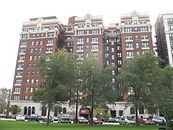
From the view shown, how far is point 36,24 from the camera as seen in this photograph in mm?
109125

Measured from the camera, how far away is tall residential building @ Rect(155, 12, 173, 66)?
300ft

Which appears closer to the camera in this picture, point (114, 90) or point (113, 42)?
point (114, 90)

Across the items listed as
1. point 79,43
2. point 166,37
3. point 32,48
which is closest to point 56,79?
point 79,43

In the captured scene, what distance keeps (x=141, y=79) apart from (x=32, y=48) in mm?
62870

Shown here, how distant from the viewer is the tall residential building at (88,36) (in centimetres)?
9831

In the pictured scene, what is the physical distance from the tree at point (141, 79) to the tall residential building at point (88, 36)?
4234 centimetres

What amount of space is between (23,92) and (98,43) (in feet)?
115

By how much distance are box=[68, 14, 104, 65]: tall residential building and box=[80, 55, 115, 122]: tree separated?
134 ft

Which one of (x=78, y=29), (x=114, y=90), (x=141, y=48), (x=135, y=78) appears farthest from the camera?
(x=78, y=29)

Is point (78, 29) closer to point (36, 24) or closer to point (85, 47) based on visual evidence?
point (85, 47)

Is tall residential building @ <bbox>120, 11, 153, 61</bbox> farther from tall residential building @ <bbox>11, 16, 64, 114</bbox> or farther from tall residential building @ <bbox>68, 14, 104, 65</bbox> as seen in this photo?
tall residential building @ <bbox>11, 16, 64, 114</bbox>

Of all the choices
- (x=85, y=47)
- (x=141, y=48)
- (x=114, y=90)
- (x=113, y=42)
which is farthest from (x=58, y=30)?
(x=114, y=90)

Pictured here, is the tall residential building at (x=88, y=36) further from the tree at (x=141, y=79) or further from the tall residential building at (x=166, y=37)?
the tree at (x=141, y=79)

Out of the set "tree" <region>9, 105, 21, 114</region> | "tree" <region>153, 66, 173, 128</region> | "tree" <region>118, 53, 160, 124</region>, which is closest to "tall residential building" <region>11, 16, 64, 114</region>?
"tree" <region>9, 105, 21, 114</region>
